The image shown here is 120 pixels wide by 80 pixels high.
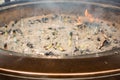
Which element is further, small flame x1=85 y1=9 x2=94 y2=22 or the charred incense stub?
small flame x1=85 y1=9 x2=94 y2=22

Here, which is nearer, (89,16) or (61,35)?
(61,35)

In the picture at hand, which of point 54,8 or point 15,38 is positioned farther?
point 54,8

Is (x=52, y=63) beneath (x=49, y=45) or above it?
above

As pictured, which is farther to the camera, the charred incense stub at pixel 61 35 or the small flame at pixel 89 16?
the small flame at pixel 89 16

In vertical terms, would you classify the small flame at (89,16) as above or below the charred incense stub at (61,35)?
above

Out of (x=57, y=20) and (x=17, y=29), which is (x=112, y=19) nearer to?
(x=57, y=20)

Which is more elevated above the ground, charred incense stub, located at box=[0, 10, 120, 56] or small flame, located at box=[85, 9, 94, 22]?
small flame, located at box=[85, 9, 94, 22]

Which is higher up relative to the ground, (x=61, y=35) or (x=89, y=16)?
(x=89, y=16)

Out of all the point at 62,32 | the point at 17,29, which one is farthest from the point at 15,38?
the point at 62,32
